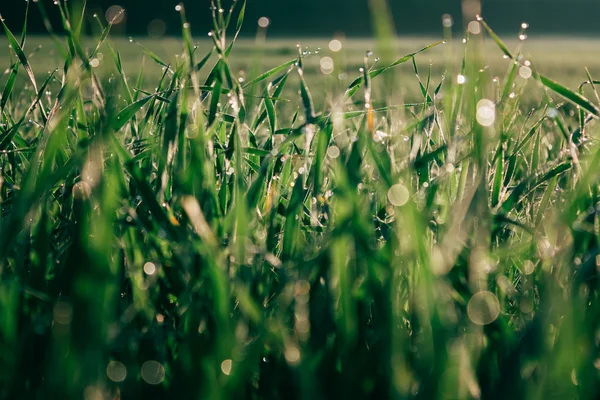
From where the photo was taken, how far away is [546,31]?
1658 centimetres

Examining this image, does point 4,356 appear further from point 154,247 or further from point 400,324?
point 400,324

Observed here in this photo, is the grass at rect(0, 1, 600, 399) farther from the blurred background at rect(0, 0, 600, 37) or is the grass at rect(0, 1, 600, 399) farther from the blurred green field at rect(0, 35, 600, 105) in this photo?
the blurred background at rect(0, 0, 600, 37)

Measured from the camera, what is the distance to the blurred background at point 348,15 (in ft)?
51.8

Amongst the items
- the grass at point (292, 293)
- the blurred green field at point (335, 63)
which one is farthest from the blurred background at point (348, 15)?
the grass at point (292, 293)

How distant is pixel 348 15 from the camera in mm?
18031

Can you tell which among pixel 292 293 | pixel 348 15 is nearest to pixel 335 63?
pixel 292 293

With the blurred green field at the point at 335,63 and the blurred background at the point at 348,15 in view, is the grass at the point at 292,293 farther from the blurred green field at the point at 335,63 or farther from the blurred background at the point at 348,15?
the blurred background at the point at 348,15

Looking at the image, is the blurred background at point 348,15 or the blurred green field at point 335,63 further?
the blurred background at point 348,15

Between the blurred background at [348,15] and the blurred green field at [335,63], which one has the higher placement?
the blurred green field at [335,63]

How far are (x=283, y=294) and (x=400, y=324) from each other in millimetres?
113

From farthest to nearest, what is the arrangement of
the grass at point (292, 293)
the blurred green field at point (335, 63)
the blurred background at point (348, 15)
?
the blurred background at point (348, 15) < the blurred green field at point (335, 63) < the grass at point (292, 293)

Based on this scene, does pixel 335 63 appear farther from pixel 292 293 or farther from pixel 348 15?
pixel 348 15

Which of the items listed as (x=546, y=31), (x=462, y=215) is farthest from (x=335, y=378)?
(x=546, y=31)

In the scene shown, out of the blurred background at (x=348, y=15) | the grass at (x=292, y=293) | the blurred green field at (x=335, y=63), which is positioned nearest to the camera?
the grass at (x=292, y=293)
